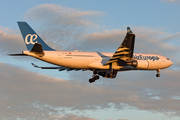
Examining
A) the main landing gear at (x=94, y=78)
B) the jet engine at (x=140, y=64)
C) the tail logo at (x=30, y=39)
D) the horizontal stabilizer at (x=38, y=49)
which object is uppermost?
the tail logo at (x=30, y=39)

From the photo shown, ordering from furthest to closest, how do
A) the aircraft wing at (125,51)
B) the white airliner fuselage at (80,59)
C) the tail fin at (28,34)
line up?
the tail fin at (28,34), the white airliner fuselage at (80,59), the aircraft wing at (125,51)

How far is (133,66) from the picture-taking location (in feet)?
Result: 112

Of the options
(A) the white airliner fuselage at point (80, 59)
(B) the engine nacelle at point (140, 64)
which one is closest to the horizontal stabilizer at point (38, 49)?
(A) the white airliner fuselage at point (80, 59)

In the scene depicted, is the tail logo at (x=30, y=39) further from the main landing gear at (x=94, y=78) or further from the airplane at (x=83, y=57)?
the main landing gear at (x=94, y=78)

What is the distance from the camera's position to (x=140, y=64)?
3416cm

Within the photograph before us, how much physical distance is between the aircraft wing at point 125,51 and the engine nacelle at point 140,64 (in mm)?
1183

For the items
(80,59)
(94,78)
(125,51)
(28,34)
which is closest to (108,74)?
(94,78)

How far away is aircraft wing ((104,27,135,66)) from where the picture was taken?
27867 millimetres

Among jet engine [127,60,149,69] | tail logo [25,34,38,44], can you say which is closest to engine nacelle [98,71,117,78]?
jet engine [127,60,149,69]

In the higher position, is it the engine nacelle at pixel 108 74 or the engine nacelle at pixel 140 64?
the engine nacelle at pixel 140 64

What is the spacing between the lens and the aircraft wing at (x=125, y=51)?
27867 mm

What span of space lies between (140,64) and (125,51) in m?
4.95

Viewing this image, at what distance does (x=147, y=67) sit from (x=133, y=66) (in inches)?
106

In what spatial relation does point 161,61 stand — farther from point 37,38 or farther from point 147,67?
point 37,38
